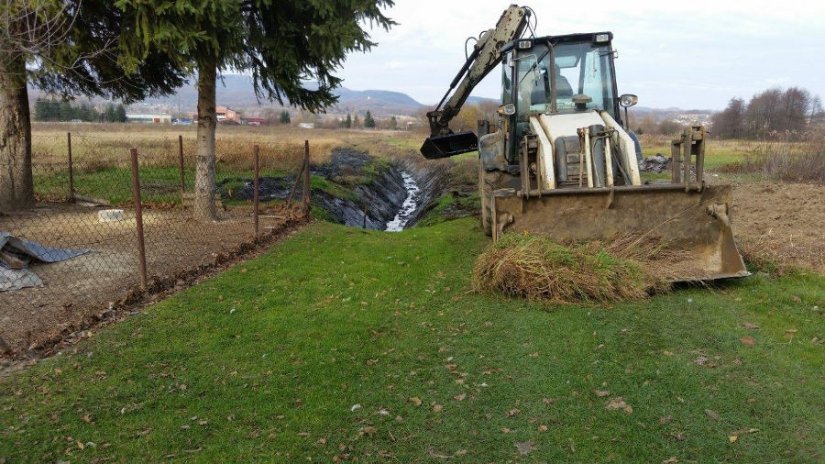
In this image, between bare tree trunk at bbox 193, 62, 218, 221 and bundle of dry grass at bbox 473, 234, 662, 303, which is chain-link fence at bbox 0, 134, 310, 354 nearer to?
bare tree trunk at bbox 193, 62, 218, 221

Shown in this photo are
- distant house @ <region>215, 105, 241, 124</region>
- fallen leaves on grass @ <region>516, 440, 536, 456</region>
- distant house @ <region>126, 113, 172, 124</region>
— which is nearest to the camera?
fallen leaves on grass @ <region>516, 440, 536, 456</region>

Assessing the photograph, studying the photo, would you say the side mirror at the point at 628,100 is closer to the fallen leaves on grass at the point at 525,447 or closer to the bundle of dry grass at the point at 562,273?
the bundle of dry grass at the point at 562,273

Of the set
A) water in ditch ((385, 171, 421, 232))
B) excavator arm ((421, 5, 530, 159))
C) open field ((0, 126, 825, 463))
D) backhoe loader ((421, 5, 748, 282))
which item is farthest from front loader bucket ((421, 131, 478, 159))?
open field ((0, 126, 825, 463))

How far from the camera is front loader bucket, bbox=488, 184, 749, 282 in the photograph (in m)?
7.92

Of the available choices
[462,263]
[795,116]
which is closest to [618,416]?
[462,263]

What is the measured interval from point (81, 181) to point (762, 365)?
734 inches

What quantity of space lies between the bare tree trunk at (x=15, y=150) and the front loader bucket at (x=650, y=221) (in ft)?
35.2

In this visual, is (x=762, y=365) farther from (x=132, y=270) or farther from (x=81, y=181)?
(x=81, y=181)

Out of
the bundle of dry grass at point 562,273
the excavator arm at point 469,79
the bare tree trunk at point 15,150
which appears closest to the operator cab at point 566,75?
the excavator arm at point 469,79

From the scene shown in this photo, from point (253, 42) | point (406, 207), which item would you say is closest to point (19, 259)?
point (253, 42)

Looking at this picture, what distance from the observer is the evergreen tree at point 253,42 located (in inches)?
402

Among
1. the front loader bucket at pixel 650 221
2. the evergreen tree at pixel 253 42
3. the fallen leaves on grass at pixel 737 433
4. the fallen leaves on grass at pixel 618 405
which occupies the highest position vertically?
the evergreen tree at pixel 253 42

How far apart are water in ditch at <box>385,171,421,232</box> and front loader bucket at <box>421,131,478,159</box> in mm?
5919

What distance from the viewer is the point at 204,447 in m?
4.42
